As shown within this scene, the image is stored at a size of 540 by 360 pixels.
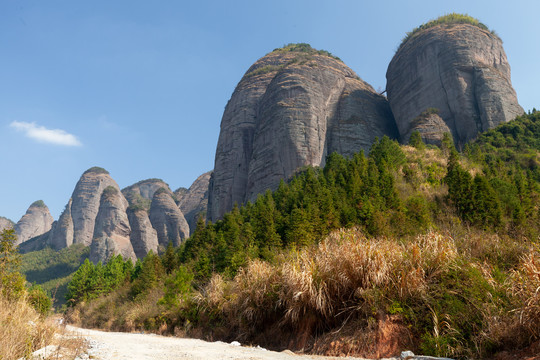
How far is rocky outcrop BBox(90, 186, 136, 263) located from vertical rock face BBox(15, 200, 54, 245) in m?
74.2

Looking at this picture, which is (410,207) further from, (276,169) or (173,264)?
(276,169)

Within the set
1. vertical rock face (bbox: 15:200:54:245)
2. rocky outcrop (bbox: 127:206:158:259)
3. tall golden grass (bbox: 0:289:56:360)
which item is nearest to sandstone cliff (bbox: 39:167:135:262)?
rocky outcrop (bbox: 127:206:158:259)

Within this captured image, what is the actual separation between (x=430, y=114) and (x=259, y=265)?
63943 mm

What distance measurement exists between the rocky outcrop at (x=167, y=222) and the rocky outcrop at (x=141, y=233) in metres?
6.02

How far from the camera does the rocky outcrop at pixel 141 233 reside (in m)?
103

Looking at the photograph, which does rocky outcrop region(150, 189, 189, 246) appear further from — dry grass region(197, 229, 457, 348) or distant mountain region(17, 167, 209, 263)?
dry grass region(197, 229, 457, 348)

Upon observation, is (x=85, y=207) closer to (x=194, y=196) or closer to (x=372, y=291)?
(x=194, y=196)

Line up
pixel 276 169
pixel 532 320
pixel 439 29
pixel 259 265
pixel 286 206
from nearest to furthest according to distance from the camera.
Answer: pixel 532 320 → pixel 259 265 → pixel 286 206 → pixel 276 169 → pixel 439 29

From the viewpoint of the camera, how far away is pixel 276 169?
66.8 metres

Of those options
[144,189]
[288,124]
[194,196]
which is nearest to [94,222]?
[194,196]

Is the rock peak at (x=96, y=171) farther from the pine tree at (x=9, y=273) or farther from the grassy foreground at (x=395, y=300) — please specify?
the grassy foreground at (x=395, y=300)

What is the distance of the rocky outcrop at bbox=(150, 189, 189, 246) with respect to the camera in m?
115

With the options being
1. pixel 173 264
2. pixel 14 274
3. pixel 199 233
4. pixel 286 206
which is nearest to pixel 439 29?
pixel 286 206

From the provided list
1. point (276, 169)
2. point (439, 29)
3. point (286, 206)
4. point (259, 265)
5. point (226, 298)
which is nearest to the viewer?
point (259, 265)
